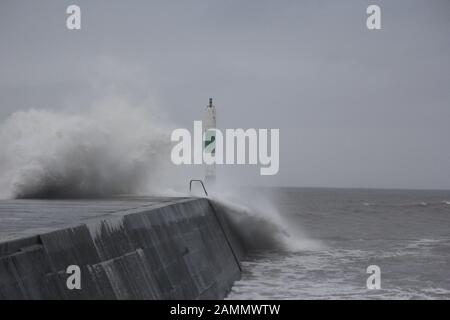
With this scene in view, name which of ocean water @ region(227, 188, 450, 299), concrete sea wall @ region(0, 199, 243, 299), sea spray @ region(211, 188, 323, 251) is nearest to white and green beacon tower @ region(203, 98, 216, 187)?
sea spray @ region(211, 188, 323, 251)

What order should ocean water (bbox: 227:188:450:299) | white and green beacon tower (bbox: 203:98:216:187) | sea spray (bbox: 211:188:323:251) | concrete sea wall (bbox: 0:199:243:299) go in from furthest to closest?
white and green beacon tower (bbox: 203:98:216:187)
sea spray (bbox: 211:188:323:251)
ocean water (bbox: 227:188:450:299)
concrete sea wall (bbox: 0:199:243:299)

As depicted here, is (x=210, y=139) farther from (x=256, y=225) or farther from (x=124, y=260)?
(x=124, y=260)

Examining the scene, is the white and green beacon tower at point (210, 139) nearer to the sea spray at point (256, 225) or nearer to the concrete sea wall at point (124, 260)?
the sea spray at point (256, 225)

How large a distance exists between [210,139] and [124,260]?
47.5 feet

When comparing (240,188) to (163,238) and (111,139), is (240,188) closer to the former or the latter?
(111,139)

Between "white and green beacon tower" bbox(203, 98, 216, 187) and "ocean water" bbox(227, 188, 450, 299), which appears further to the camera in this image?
"white and green beacon tower" bbox(203, 98, 216, 187)

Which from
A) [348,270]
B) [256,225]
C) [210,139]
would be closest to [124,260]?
[348,270]

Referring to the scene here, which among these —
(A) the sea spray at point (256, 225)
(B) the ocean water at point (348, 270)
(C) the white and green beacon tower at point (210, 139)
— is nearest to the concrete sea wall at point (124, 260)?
(B) the ocean water at point (348, 270)

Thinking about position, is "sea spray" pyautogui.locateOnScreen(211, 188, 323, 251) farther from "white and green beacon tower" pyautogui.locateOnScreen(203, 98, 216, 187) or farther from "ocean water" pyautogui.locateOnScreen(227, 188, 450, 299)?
"white and green beacon tower" pyautogui.locateOnScreen(203, 98, 216, 187)

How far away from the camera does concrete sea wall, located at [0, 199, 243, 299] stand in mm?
5355

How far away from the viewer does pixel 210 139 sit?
2145 centimetres

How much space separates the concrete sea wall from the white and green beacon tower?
8863mm

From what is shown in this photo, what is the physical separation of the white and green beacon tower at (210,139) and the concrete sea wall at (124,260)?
886cm
